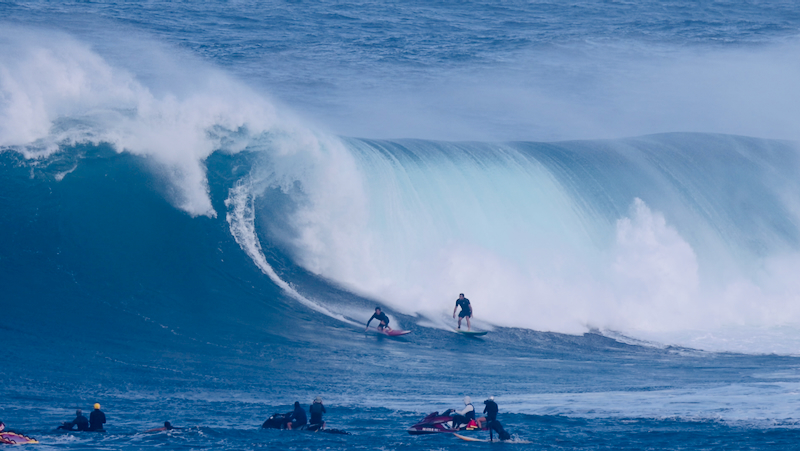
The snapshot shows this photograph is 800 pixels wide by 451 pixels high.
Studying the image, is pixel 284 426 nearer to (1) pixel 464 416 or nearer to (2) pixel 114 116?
(1) pixel 464 416

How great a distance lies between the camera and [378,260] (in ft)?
56.6

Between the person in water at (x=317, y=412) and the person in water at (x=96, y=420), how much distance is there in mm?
2257

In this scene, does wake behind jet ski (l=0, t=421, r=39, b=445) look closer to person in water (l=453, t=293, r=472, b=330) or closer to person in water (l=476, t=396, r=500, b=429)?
person in water (l=476, t=396, r=500, b=429)

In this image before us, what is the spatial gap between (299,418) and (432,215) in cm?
928

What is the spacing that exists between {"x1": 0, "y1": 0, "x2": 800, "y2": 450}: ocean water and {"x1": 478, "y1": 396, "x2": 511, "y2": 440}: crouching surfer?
172 mm

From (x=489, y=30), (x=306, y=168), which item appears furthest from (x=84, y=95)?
(x=489, y=30)

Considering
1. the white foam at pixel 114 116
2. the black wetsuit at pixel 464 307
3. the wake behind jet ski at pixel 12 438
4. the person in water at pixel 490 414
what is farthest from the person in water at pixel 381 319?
the wake behind jet ski at pixel 12 438

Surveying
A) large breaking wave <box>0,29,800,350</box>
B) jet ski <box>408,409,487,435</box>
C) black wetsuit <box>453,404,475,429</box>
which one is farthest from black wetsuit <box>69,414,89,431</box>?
large breaking wave <box>0,29,800,350</box>

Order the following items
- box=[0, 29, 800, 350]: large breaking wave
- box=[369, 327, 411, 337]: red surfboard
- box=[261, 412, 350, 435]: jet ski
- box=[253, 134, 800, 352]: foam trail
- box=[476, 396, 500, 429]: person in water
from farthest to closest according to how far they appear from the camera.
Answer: box=[253, 134, 800, 352]: foam trail, box=[0, 29, 800, 350]: large breaking wave, box=[369, 327, 411, 337]: red surfboard, box=[476, 396, 500, 429]: person in water, box=[261, 412, 350, 435]: jet ski

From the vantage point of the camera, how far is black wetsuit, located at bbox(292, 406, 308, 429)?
9852 millimetres

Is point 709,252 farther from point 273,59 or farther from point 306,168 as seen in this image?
point 273,59

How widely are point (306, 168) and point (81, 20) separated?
18768mm

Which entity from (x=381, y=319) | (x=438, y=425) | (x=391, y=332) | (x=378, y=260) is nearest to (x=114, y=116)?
(x=378, y=260)

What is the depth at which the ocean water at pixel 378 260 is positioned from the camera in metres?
10.8
